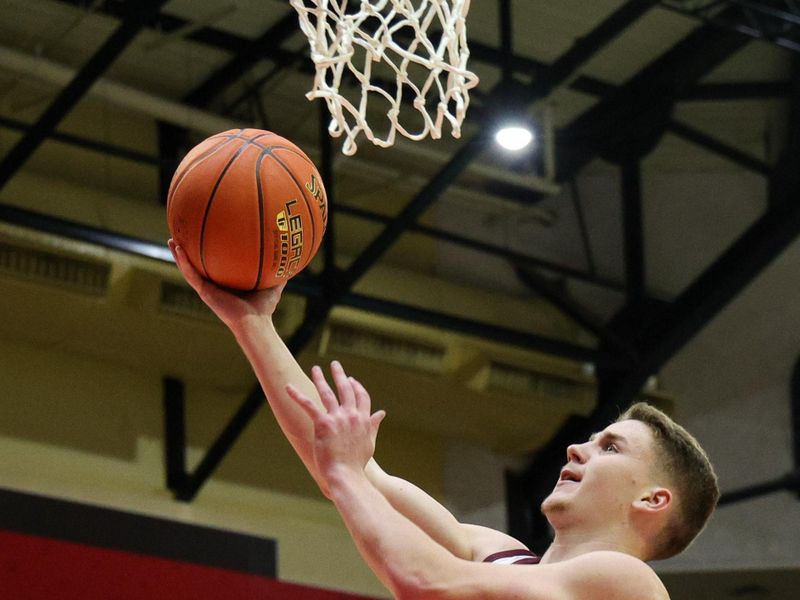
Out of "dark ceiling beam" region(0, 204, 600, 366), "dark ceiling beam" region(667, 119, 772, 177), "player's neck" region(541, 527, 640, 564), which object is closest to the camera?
"player's neck" region(541, 527, 640, 564)

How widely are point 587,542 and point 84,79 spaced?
4.62 meters

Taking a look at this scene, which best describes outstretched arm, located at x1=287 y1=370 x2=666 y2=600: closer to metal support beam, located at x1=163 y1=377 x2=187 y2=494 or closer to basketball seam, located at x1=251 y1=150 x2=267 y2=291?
basketball seam, located at x1=251 y1=150 x2=267 y2=291

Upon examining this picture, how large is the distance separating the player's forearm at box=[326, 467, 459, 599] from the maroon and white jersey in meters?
0.38

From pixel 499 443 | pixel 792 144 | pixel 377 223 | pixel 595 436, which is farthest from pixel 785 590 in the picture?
pixel 595 436

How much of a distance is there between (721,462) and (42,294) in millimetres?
4075

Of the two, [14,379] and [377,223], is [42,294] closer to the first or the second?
[14,379]

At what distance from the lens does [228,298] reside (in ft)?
8.64

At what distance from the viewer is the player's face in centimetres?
244

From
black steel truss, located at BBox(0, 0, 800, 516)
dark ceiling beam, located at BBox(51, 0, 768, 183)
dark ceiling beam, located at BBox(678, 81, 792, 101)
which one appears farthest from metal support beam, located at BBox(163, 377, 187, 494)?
dark ceiling beam, located at BBox(678, 81, 792, 101)

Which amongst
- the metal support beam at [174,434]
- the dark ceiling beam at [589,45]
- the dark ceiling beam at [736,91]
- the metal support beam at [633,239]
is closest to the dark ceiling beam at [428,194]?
the dark ceiling beam at [589,45]

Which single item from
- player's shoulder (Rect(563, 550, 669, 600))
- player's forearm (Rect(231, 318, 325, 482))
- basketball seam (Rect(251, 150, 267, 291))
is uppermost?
basketball seam (Rect(251, 150, 267, 291))

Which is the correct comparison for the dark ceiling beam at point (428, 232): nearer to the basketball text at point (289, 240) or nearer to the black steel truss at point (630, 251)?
the black steel truss at point (630, 251)

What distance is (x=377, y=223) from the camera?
346 inches

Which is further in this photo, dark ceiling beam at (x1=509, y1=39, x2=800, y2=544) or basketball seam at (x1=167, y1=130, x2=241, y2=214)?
dark ceiling beam at (x1=509, y1=39, x2=800, y2=544)
